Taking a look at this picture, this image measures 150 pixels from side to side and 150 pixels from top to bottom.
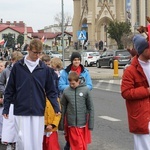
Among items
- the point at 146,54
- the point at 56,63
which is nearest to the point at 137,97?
the point at 146,54

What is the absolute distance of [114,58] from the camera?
38281 millimetres

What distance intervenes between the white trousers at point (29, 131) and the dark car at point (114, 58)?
3118cm

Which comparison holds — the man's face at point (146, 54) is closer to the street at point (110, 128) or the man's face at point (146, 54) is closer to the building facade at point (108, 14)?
the street at point (110, 128)

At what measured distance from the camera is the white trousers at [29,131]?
20.2 ft

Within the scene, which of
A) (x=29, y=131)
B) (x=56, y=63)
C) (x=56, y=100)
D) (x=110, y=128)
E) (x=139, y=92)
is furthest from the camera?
(x=110, y=128)

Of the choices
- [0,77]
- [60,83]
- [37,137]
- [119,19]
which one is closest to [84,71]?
[60,83]

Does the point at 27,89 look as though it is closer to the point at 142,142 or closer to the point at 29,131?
the point at 29,131

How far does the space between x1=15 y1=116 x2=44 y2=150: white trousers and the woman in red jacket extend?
142cm

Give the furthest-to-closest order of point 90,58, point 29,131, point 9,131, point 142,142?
point 90,58, point 9,131, point 29,131, point 142,142

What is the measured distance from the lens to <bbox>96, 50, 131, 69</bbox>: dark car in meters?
38.4

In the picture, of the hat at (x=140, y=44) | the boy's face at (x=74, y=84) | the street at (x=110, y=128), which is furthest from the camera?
the street at (x=110, y=128)

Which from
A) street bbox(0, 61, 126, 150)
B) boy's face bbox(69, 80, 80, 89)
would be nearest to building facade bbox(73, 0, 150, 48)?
street bbox(0, 61, 126, 150)

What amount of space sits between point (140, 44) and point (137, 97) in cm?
58

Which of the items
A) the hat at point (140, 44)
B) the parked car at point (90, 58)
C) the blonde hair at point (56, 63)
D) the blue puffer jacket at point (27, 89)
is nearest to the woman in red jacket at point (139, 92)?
the hat at point (140, 44)
